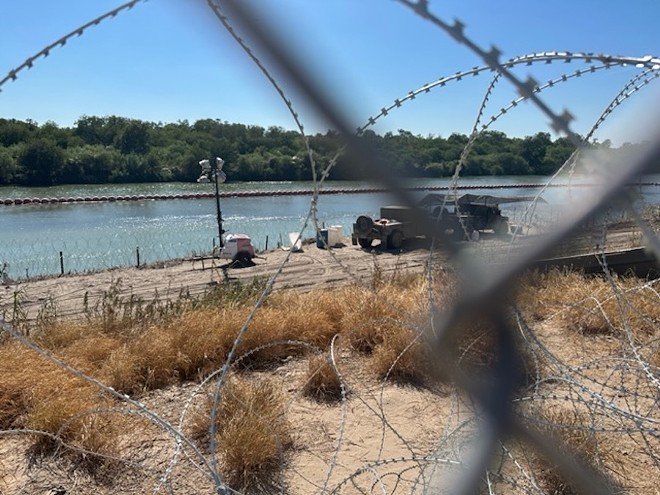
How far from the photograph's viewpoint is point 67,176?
36.7 metres

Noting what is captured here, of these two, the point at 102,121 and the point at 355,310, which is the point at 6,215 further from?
the point at 102,121

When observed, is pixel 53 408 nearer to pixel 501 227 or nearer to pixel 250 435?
pixel 250 435

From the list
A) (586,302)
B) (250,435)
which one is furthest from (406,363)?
(586,302)

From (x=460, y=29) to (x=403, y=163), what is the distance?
1.06 ft

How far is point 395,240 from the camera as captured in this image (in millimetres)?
15797

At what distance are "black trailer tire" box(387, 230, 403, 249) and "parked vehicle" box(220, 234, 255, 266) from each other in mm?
4195

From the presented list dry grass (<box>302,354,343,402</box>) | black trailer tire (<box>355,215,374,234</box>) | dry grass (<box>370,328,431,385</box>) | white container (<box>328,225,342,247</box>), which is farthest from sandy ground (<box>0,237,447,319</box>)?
dry grass (<box>302,354,343,402</box>)

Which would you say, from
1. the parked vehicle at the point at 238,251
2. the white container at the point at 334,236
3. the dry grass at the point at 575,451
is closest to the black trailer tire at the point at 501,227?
the white container at the point at 334,236

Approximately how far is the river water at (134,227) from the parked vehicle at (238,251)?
237 centimetres

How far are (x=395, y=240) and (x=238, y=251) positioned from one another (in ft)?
15.4

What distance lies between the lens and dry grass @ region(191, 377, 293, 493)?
3.27 meters

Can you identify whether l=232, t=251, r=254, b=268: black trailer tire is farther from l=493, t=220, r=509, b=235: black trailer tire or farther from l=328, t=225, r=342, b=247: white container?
l=493, t=220, r=509, b=235: black trailer tire

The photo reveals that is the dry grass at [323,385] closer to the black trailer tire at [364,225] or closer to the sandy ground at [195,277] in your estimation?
the sandy ground at [195,277]

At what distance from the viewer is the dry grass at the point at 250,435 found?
327 cm
